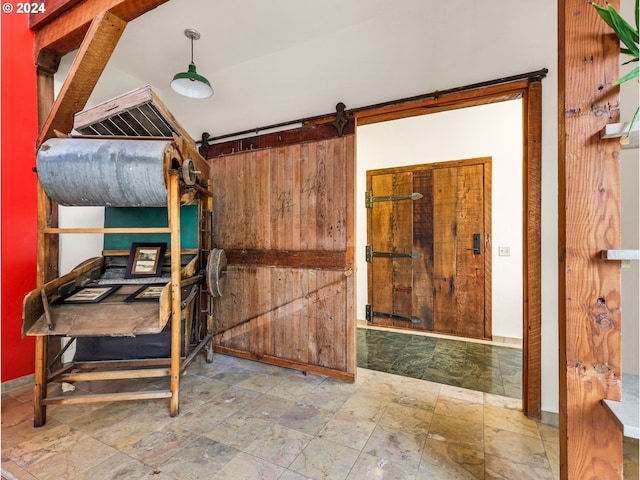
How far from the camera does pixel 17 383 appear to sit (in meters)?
2.19

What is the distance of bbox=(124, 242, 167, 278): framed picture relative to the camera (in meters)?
2.25

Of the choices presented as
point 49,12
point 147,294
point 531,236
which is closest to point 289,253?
point 147,294

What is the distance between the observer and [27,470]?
1425mm

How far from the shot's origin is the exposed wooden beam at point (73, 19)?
1.83m

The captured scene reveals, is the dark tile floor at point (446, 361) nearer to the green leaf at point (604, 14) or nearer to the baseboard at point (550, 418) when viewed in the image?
the baseboard at point (550, 418)

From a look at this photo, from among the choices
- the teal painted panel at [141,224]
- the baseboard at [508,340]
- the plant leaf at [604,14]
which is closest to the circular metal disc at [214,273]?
the teal painted panel at [141,224]

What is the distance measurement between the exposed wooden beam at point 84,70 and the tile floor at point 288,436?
187 cm

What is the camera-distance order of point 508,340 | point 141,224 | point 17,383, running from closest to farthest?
point 17,383, point 141,224, point 508,340

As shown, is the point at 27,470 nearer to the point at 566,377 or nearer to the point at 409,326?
the point at 566,377

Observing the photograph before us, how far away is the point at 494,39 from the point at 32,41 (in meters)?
3.48

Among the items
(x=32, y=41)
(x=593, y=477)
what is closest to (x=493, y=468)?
(x=593, y=477)

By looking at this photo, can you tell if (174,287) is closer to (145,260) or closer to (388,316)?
(145,260)

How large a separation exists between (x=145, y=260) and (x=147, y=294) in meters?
0.46

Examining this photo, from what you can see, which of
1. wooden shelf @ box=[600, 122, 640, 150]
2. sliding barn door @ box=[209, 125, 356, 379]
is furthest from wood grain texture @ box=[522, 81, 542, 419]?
sliding barn door @ box=[209, 125, 356, 379]
